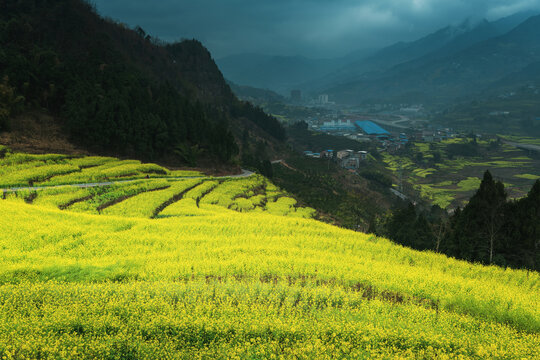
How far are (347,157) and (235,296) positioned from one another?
129338 mm

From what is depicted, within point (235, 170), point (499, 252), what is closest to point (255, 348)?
point (499, 252)

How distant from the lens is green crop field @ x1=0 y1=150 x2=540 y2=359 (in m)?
6.54

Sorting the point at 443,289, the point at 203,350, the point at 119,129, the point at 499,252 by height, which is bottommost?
the point at 499,252

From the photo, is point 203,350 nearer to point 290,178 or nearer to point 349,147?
point 290,178

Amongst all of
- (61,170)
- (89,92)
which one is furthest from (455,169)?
(61,170)

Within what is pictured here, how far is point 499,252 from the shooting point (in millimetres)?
20156

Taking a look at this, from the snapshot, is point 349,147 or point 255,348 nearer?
point 255,348

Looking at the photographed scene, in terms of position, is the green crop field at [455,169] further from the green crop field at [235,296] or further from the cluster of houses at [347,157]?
the green crop field at [235,296]

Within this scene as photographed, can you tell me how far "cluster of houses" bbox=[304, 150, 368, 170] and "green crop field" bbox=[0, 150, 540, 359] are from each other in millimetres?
106928

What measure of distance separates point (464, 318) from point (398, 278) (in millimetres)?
3069

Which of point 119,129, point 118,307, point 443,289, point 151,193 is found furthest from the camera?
point 119,129

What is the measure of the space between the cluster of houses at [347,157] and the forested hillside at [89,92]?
68.1 metres

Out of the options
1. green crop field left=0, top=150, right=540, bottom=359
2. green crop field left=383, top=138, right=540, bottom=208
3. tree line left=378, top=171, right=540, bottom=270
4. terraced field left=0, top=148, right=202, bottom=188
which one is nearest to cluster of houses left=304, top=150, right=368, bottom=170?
green crop field left=383, top=138, right=540, bottom=208

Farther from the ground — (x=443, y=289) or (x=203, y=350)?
(x=203, y=350)
